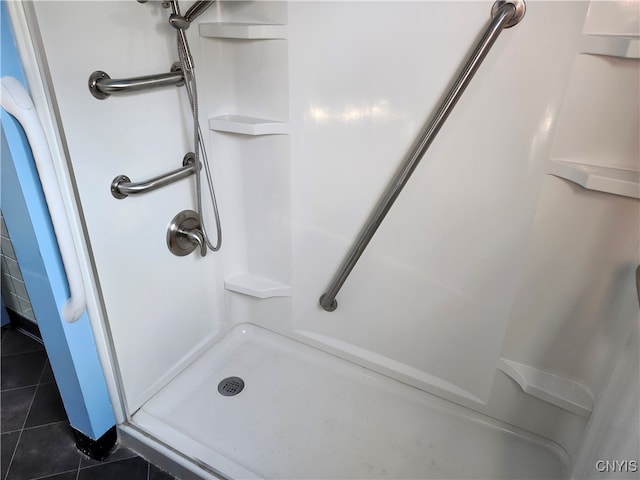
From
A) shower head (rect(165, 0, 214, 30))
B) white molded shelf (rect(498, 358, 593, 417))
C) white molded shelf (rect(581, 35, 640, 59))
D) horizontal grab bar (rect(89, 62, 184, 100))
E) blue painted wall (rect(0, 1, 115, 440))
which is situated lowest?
white molded shelf (rect(498, 358, 593, 417))

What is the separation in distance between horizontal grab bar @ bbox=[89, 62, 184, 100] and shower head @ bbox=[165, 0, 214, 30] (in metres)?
0.13

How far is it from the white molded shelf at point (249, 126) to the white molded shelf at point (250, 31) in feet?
0.80

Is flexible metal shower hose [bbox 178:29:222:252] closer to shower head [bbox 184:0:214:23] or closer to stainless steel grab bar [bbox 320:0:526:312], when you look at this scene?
shower head [bbox 184:0:214:23]

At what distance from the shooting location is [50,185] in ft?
3.18

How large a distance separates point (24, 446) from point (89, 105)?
108cm

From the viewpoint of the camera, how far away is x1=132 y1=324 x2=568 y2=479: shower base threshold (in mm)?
1303

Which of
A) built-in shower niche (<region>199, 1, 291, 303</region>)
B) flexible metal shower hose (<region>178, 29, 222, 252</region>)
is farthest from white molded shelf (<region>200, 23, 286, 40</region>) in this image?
flexible metal shower hose (<region>178, 29, 222, 252</region>)

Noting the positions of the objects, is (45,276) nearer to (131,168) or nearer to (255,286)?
(131,168)

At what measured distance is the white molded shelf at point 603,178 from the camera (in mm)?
985

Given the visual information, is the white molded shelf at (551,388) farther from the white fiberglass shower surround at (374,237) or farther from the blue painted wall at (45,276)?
the blue painted wall at (45,276)

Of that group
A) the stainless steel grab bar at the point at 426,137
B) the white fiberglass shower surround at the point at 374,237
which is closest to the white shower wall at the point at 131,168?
the white fiberglass shower surround at the point at 374,237

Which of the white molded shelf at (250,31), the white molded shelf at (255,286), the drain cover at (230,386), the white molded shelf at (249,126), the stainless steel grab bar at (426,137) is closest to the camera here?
the stainless steel grab bar at (426,137)

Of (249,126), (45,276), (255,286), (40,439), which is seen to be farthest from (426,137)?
(40,439)

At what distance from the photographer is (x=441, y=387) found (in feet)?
4.91
